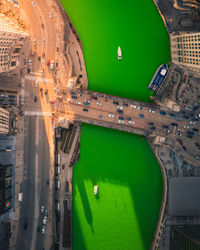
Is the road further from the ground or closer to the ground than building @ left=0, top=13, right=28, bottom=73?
closer to the ground

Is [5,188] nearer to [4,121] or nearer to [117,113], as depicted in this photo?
[4,121]

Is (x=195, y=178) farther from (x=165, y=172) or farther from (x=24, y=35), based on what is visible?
(x=24, y=35)

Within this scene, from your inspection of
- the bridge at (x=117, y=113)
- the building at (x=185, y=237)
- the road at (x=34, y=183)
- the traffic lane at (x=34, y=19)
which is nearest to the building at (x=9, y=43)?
the traffic lane at (x=34, y=19)

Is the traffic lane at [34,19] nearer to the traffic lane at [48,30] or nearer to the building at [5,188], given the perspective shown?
the traffic lane at [48,30]

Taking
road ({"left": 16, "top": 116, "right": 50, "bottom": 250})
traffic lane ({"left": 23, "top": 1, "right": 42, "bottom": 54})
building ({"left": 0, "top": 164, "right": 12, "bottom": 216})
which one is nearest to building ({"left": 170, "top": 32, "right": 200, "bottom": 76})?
traffic lane ({"left": 23, "top": 1, "right": 42, "bottom": 54})

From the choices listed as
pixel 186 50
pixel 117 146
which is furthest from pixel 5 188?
pixel 186 50

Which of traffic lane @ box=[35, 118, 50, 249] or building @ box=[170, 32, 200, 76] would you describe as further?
traffic lane @ box=[35, 118, 50, 249]

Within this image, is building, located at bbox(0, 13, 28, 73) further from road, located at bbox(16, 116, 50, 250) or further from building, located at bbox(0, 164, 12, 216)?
building, located at bbox(0, 164, 12, 216)
